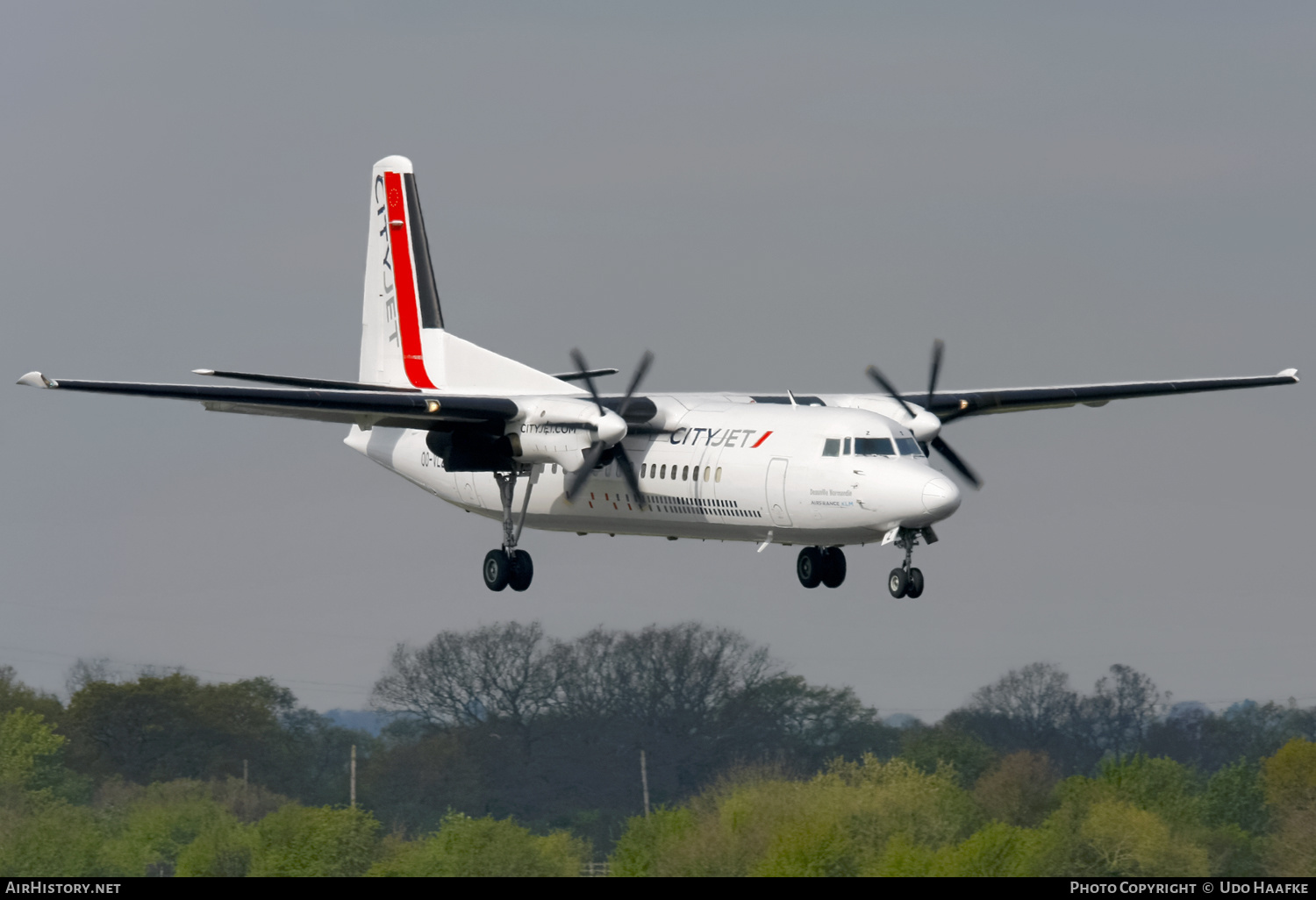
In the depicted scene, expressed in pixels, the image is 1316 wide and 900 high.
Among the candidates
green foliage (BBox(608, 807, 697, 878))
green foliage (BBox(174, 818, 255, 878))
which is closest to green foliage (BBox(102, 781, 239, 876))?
green foliage (BBox(174, 818, 255, 878))

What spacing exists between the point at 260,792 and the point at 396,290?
39.5 feet

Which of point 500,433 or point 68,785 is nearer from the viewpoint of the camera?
point 500,433

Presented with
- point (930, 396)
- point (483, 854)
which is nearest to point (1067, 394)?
point (930, 396)

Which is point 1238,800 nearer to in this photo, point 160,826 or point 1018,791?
point 1018,791

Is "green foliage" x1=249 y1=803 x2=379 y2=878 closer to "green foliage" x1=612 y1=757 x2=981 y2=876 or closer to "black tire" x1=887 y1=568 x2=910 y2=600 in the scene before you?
"green foliage" x1=612 y1=757 x2=981 y2=876

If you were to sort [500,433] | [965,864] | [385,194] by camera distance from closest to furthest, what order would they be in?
[500,433]
[965,864]
[385,194]

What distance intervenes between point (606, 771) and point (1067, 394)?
47.4 ft

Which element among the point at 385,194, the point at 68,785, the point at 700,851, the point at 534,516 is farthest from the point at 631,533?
the point at 68,785

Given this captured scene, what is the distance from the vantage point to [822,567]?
3356cm

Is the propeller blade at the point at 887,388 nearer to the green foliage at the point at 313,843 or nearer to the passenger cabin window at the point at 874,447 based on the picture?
the passenger cabin window at the point at 874,447

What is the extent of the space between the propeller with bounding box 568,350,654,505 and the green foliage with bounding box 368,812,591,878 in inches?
430

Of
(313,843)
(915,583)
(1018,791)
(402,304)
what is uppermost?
(402,304)
